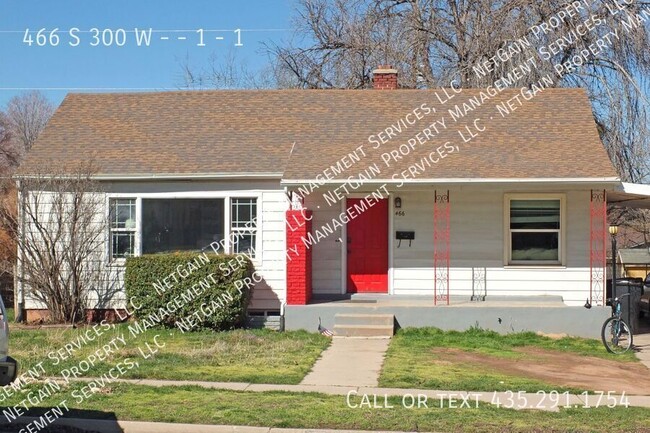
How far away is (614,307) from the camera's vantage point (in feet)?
48.3

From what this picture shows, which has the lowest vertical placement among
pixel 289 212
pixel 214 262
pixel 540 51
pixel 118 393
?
pixel 118 393

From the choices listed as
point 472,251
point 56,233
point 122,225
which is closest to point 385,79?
point 472,251

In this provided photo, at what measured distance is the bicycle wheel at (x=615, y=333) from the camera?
14.2 m

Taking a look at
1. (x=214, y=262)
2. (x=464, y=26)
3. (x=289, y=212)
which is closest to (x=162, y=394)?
(x=214, y=262)

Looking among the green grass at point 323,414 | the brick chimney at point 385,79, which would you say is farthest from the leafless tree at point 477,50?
the green grass at point 323,414

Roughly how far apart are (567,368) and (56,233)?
33.0 ft

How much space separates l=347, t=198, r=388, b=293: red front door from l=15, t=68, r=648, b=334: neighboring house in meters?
0.02

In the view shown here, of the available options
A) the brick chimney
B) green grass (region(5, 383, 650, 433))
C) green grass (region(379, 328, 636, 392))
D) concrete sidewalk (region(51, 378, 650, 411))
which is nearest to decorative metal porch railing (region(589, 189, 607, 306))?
green grass (region(379, 328, 636, 392))

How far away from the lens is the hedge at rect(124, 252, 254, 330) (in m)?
15.4

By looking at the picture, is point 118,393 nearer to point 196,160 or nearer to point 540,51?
point 196,160

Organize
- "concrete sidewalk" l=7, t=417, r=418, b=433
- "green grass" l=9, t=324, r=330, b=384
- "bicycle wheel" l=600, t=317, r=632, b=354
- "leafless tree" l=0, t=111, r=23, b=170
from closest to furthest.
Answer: "concrete sidewalk" l=7, t=417, r=418, b=433 → "green grass" l=9, t=324, r=330, b=384 → "bicycle wheel" l=600, t=317, r=632, b=354 → "leafless tree" l=0, t=111, r=23, b=170

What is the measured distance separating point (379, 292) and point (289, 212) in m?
2.85

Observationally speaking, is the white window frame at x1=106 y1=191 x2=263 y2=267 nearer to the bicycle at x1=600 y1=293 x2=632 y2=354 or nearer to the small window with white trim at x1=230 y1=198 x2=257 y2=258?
the small window with white trim at x1=230 y1=198 x2=257 y2=258

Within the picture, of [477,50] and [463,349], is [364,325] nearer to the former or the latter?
[463,349]
